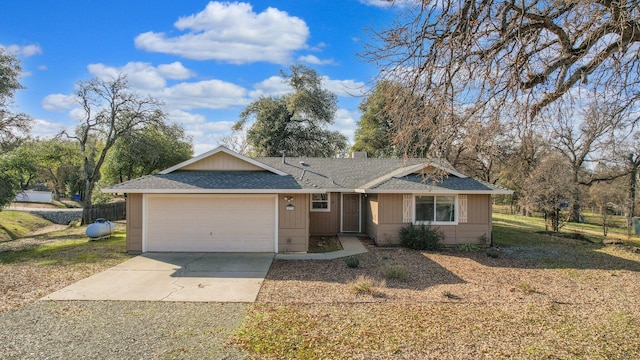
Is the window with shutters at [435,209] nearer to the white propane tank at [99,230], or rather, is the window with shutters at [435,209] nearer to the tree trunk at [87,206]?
the white propane tank at [99,230]

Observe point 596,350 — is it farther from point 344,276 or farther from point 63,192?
point 63,192

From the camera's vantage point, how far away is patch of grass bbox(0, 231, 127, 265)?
11195 millimetres

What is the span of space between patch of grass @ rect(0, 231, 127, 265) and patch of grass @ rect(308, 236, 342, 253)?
21.3 feet

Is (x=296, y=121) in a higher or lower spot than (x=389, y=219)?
higher

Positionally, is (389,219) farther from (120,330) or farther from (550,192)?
(550,192)

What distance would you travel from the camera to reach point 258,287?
8297mm

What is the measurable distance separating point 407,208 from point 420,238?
129cm

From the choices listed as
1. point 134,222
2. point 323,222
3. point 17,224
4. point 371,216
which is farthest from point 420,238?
point 17,224

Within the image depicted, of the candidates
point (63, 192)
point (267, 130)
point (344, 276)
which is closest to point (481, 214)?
point (344, 276)

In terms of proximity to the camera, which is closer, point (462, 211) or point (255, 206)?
point (255, 206)

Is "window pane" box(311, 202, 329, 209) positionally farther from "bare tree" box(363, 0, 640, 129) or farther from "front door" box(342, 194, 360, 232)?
"bare tree" box(363, 0, 640, 129)

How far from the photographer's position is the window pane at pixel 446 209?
46.3 ft

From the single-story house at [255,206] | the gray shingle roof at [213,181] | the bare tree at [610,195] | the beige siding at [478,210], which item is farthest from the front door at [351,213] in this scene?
the bare tree at [610,195]

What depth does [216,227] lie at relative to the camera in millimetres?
12305
